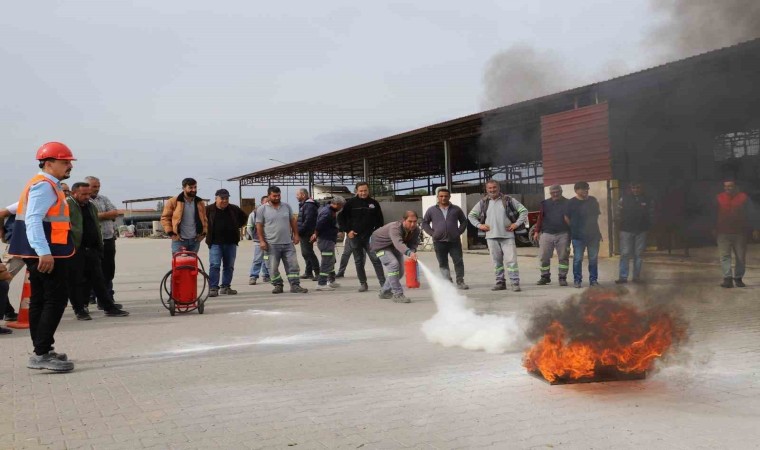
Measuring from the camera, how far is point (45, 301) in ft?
16.6

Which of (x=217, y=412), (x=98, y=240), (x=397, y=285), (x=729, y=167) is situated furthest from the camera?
(x=397, y=285)

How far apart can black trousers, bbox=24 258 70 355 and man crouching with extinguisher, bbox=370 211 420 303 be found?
4633mm

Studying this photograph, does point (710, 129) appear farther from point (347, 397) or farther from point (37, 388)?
point (37, 388)

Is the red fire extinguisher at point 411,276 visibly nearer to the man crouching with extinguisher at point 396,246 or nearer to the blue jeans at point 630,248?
the man crouching with extinguisher at point 396,246

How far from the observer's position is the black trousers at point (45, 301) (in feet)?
16.5

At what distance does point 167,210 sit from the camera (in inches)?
364

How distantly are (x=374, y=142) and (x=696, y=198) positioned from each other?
811 inches

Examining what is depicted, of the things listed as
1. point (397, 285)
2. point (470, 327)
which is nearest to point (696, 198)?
point (470, 327)

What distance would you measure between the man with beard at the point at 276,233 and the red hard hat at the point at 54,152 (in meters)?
5.00

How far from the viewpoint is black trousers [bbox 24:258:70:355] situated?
198 inches

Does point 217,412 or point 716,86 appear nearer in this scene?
point 217,412

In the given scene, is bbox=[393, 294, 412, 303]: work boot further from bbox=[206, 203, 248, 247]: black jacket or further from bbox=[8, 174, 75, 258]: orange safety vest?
bbox=[8, 174, 75, 258]: orange safety vest

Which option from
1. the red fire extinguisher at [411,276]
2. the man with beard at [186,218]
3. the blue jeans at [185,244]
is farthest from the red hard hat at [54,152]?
the red fire extinguisher at [411,276]

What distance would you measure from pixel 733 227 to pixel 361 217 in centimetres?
556
